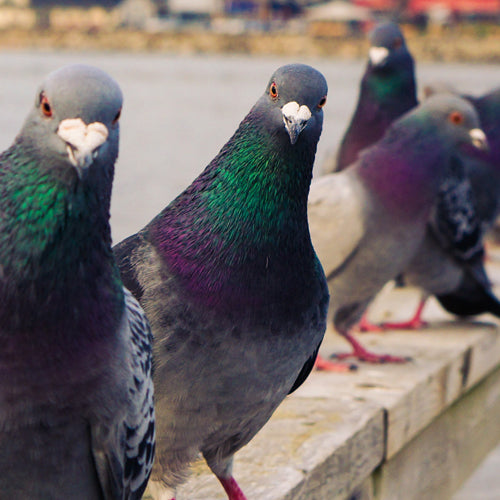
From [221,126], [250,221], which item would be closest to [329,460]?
[250,221]

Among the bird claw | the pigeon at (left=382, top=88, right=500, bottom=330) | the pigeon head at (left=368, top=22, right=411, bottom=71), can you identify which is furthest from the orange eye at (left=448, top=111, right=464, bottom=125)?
the bird claw

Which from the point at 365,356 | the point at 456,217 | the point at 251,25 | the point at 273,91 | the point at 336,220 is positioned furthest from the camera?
the point at 251,25

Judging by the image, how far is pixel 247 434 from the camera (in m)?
2.87

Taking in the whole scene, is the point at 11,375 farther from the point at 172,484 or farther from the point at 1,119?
the point at 1,119

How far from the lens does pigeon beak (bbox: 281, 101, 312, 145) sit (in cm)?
257

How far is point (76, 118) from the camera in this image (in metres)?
1.82

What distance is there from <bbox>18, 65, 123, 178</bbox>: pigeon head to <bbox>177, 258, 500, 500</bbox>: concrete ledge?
64.5 inches

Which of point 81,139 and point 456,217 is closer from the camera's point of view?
point 81,139

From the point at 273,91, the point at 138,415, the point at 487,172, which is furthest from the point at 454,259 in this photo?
the point at 138,415

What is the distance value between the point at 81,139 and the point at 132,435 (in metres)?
0.73

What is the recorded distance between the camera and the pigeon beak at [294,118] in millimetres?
2568

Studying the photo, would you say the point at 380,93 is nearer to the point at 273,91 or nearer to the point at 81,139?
the point at 273,91

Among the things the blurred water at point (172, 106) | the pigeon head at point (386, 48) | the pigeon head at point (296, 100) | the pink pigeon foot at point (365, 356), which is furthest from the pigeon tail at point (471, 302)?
the pigeon head at point (296, 100)

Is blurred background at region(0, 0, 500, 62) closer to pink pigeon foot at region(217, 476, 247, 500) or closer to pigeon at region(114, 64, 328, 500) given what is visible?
pink pigeon foot at region(217, 476, 247, 500)
